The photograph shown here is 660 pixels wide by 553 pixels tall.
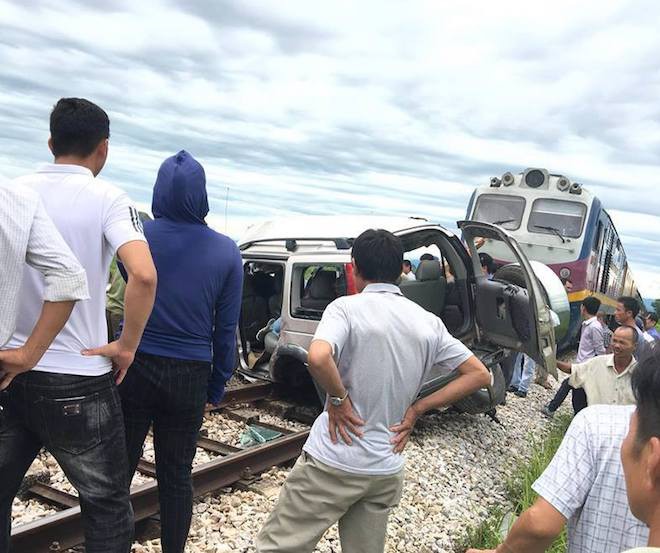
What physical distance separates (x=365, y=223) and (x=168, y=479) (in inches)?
163

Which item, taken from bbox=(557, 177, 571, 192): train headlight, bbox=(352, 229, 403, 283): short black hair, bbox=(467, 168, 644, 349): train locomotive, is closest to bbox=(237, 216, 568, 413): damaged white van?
bbox=(352, 229, 403, 283): short black hair

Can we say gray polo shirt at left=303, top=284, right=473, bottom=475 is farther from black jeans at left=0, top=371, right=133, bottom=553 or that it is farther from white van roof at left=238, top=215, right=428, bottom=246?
white van roof at left=238, top=215, right=428, bottom=246

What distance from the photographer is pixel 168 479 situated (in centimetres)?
287

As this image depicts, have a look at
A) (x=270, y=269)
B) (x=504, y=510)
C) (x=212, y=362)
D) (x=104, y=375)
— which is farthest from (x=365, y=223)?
(x=104, y=375)

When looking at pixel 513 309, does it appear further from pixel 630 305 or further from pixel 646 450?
pixel 646 450

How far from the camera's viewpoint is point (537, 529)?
1567 millimetres

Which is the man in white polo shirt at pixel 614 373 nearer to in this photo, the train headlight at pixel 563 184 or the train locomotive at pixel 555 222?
the train locomotive at pixel 555 222

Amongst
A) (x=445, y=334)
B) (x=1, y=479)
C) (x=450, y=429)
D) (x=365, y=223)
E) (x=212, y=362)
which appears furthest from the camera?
(x=450, y=429)

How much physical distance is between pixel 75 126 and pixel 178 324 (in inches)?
36.3

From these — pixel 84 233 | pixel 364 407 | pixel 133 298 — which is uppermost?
pixel 84 233

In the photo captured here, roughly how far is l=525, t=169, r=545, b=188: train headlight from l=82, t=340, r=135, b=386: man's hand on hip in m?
12.2

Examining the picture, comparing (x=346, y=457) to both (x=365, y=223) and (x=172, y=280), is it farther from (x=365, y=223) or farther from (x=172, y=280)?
(x=365, y=223)

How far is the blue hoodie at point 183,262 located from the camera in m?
2.73

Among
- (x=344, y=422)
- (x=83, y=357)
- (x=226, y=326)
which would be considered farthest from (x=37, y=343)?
(x=344, y=422)
